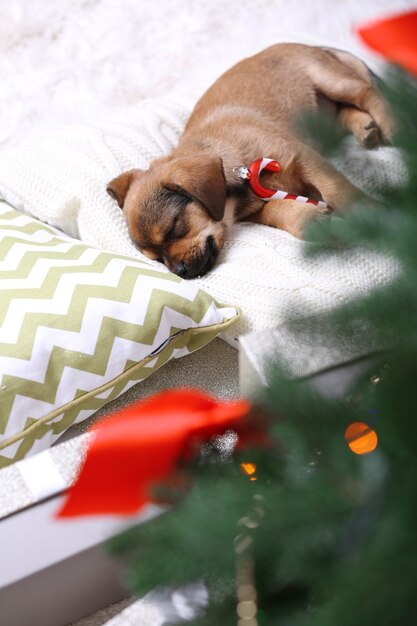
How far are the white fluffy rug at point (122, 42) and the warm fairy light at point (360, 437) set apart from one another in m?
2.17

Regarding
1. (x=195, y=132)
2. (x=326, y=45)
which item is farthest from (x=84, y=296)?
(x=326, y=45)

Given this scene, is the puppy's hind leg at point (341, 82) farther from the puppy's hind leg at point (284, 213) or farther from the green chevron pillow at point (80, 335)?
the green chevron pillow at point (80, 335)

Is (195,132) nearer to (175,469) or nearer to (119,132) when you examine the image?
(119,132)

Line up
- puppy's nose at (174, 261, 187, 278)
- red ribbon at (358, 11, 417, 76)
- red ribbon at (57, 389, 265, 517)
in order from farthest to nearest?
puppy's nose at (174, 261, 187, 278) → red ribbon at (57, 389, 265, 517) → red ribbon at (358, 11, 417, 76)

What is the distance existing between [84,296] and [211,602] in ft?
2.30

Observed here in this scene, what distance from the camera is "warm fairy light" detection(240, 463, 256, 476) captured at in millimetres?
468

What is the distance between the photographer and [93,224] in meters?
1.56

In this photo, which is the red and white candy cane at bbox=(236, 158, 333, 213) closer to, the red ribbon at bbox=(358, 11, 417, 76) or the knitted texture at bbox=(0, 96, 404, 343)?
the knitted texture at bbox=(0, 96, 404, 343)

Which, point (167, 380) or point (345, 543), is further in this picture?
point (167, 380)

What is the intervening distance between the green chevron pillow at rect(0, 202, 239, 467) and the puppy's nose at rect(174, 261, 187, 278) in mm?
330

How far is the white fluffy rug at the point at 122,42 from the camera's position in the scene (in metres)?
2.50

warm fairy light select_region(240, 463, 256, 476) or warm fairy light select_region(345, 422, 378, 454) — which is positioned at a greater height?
warm fairy light select_region(345, 422, 378, 454)

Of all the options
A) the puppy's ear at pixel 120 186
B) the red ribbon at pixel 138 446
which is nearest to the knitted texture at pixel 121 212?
the puppy's ear at pixel 120 186

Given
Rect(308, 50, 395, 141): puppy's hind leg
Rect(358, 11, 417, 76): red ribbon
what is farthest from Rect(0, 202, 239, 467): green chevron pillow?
Rect(308, 50, 395, 141): puppy's hind leg
